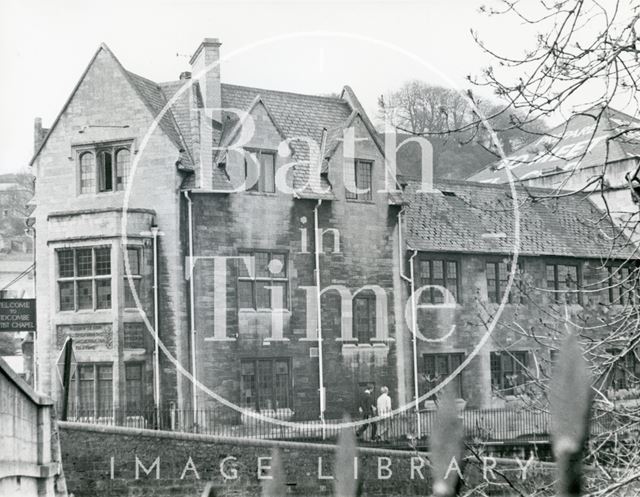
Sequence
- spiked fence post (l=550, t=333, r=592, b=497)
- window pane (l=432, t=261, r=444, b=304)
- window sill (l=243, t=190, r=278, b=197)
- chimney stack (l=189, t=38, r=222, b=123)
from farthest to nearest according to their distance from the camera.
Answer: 1. window pane (l=432, t=261, r=444, b=304)
2. chimney stack (l=189, t=38, r=222, b=123)
3. window sill (l=243, t=190, r=278, b=197)
4. spiked fence post (l=550, t=333, r=592, b=497)

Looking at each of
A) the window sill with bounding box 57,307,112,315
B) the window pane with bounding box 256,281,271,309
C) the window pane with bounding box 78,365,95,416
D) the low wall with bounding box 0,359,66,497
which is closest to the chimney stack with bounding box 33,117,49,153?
the window sill with bounding box 57,307,112,315

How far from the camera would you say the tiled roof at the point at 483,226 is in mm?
30078

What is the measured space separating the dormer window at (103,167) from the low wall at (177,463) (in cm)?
780

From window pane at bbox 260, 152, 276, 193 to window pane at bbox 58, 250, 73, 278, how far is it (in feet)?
19.2

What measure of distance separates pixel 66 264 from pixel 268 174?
634cm

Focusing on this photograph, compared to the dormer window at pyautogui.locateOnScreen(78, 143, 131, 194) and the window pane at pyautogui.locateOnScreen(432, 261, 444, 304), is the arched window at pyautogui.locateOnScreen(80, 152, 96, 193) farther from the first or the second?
the window pane at pyautogui.locateOnScreen(432, 261, 444, 304)

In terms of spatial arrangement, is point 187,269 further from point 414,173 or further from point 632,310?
point 632,310

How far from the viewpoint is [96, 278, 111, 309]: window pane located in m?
24.5

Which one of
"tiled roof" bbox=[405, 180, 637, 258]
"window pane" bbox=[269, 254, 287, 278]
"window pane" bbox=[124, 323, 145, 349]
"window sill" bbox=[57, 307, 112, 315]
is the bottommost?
"window pane" bbox=[124, 323, 145, 349]

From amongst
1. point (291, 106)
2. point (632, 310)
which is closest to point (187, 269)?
point (291, 106)

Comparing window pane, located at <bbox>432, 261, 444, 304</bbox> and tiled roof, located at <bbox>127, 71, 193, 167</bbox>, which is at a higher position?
tiled roof, located at <bbox>127, 71, 193, 167</bbox>

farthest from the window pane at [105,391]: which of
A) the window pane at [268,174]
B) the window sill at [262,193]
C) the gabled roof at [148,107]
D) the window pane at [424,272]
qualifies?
the window pane at [424,272]

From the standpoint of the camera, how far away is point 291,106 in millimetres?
28828

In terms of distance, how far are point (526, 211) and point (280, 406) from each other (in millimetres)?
13189
